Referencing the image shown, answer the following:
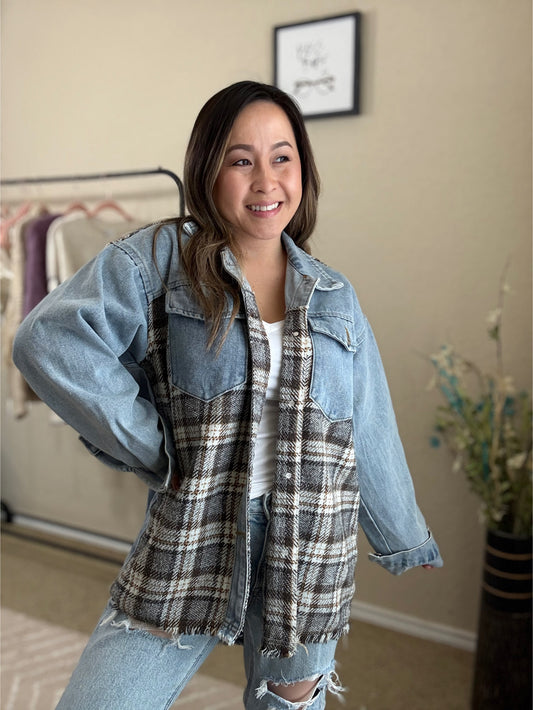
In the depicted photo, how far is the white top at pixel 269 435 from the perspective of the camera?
3.88 feet

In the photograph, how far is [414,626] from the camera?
2.33 meters

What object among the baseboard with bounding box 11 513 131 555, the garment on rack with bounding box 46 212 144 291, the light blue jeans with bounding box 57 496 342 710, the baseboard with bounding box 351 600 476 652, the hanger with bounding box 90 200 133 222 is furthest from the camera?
the baseboard with bounding box 11 513 131 555

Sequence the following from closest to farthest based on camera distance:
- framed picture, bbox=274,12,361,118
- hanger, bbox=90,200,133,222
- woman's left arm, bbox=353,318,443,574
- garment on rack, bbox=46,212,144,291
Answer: woman's left arm, bbox=353,318,443,574 → framed picture, bbox=274,12,361,118 → garment on rack, bbox=46,212,144,291 → hanger, bbox=90,200,133,222

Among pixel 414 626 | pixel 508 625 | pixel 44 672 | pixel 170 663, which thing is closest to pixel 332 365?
pixel 170 663

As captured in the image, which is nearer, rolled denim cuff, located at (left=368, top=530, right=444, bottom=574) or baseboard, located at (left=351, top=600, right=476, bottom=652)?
rolled denim cuff, located at (left=368, top=530, right=444, bottom=574)

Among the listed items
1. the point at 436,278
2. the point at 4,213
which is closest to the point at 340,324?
the point at 436,278

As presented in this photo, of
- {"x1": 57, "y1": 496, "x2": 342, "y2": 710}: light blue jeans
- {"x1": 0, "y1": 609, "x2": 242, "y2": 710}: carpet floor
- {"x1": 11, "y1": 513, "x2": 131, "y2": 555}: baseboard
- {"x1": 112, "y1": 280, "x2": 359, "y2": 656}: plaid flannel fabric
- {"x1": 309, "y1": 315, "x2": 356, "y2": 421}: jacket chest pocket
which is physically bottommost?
{"x1": 0, "y1": 609, "x2": 242, "y2": 710}: carpet floor

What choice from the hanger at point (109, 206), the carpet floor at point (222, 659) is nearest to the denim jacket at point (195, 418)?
the carpet floor at point (222, 659)

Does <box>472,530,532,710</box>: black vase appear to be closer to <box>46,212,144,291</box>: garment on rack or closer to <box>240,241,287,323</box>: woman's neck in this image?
<box>240,241,287,323</box>: woman's neck

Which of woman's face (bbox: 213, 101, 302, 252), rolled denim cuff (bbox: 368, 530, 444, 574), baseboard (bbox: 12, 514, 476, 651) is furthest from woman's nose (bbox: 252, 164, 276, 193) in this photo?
baseboard (bbox: 12, 514, 476, 651)

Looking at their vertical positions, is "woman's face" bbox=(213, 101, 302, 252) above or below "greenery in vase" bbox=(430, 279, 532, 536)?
above

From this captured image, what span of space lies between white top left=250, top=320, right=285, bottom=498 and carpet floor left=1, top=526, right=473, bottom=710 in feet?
3.79

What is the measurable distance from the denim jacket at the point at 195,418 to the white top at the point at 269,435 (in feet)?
0.09

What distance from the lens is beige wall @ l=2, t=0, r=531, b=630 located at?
79.1 inches
